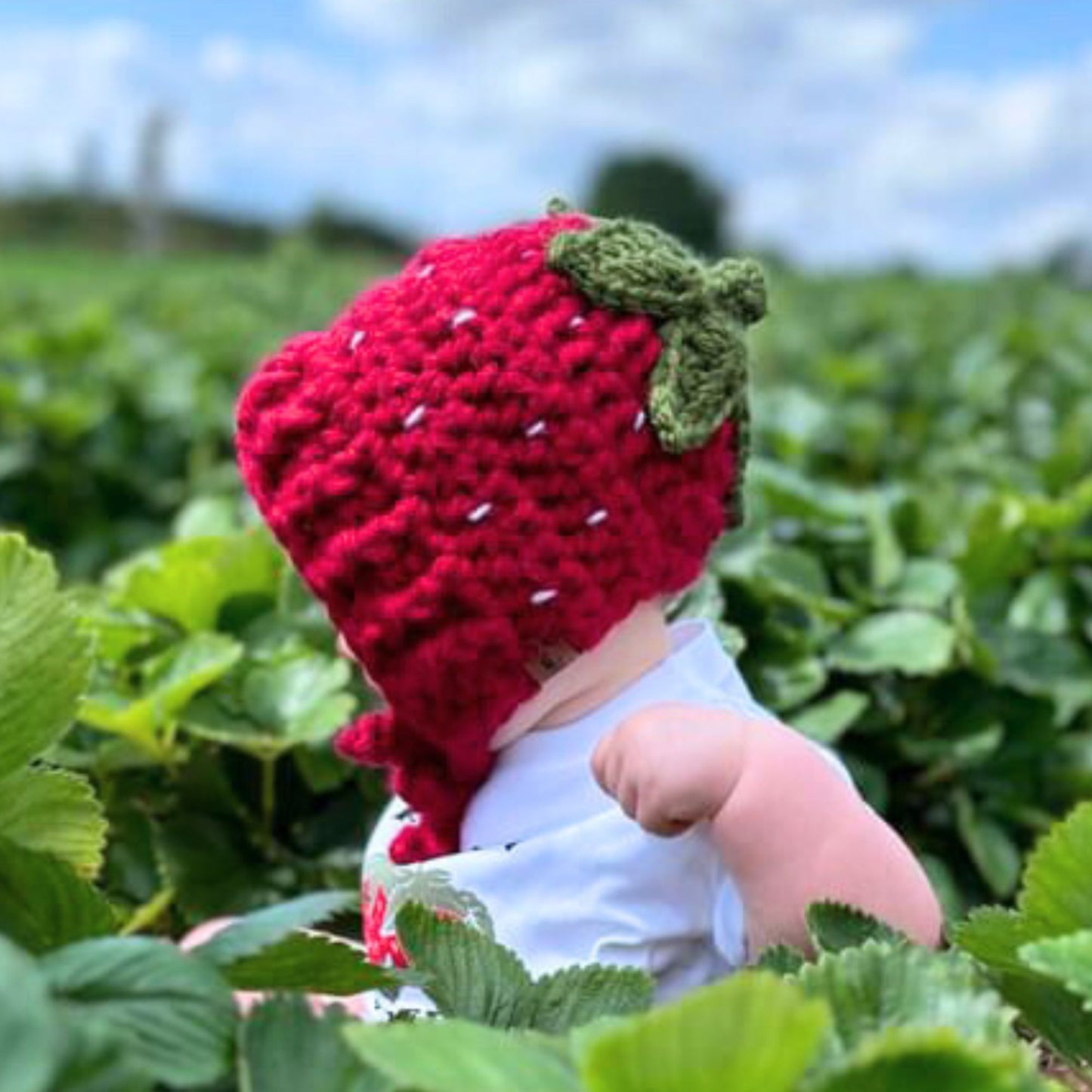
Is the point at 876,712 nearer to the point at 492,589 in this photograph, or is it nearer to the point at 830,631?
the point at 830,631

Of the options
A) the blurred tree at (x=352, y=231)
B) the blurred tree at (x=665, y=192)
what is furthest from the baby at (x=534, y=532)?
the blurred tree at (x=352, y=231)

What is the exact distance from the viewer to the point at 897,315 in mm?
7379

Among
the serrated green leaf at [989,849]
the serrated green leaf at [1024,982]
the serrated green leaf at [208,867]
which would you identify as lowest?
the serrated green leaf at [989,849]

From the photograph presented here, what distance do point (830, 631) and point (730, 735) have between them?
1028 millimetres

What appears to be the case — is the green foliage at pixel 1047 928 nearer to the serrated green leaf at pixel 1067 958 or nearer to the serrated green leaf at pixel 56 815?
the serrated green leaf at pixel 1067 958

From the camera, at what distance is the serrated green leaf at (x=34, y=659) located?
103cm

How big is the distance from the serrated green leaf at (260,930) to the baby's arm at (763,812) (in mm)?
415

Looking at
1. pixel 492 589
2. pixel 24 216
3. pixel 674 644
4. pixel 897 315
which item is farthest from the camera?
pixel 24 216

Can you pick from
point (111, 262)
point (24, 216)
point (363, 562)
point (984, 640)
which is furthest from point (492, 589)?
point (24, 216)

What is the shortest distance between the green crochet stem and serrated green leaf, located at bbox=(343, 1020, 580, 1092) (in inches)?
29.7

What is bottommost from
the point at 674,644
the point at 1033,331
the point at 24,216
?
the point at 24,216

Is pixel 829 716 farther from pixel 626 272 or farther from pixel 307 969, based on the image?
pixel 307 969

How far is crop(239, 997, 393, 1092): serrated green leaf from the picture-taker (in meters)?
0.81

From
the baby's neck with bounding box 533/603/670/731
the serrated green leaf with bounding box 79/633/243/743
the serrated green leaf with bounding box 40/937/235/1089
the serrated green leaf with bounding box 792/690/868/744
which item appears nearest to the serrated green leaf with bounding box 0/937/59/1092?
the serrated green leaf with bounding box 40/937/235/1089
